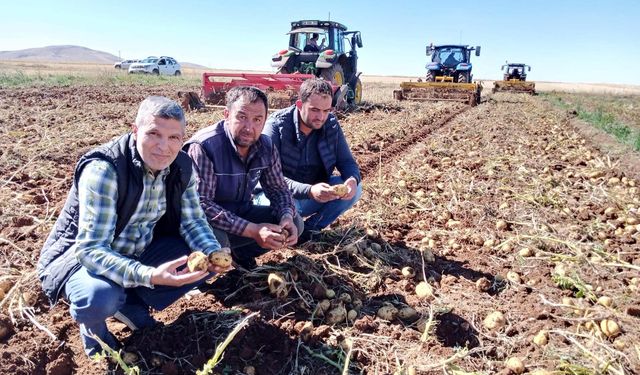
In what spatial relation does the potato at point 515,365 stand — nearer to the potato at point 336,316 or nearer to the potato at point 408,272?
the potato at point 336,316

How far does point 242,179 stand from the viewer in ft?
10.2

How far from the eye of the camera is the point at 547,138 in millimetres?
8859

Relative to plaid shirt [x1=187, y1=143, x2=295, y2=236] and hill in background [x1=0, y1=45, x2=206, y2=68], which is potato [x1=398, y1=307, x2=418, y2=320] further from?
hill in background [x1=0, y1=45, x2=206, y2=68]

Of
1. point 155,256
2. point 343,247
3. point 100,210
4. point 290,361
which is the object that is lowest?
point 290,361

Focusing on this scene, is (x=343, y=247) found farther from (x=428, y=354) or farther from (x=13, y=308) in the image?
(x=13, y=308)

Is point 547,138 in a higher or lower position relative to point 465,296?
higher

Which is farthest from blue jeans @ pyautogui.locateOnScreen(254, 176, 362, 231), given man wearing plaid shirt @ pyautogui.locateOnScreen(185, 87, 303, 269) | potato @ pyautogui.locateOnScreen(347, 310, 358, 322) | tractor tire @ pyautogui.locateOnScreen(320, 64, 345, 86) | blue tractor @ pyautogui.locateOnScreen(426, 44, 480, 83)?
blue tractor @ pyautogui.locateOnScreen(426, 44, 480, 83)

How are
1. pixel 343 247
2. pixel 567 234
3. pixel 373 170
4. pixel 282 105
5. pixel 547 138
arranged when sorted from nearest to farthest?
1. pixel 343 247
2. pixel 567 234
3. pixel 373 170
4. pixel 547 138
5. pixel 282 105

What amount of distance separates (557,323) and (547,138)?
7069 millimetres

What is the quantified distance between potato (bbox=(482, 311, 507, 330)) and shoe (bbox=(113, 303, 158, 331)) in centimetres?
175

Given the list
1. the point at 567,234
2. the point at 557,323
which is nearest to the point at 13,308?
→ the point at 557,323

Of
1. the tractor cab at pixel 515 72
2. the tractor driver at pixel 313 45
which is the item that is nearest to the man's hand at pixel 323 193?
the tractor driver at pixel 313 45

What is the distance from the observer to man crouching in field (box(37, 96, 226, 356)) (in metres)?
2.08

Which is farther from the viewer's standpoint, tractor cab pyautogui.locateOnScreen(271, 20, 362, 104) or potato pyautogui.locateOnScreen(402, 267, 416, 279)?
tractor cab pyautogui.locateOnScreen(271, 20, 362, 104)
